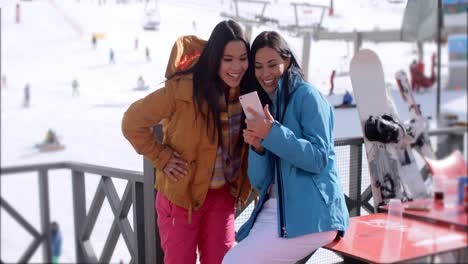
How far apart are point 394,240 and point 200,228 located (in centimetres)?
70

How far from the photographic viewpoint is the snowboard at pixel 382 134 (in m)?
1.77

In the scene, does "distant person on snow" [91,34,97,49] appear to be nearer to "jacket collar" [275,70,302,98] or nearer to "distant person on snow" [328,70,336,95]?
"jacket collar" [275,70,302,98]

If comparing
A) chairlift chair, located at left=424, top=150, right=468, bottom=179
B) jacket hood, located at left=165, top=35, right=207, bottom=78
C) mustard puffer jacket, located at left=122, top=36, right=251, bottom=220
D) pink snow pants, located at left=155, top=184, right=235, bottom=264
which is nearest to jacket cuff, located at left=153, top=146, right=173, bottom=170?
mustard puffer jacket, located at left=122, top=36, right=251, bottom=220

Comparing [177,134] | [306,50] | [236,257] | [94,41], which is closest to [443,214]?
[236,257]

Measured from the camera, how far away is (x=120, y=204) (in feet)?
7.20

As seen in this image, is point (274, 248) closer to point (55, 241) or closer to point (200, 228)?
point (200, 228)

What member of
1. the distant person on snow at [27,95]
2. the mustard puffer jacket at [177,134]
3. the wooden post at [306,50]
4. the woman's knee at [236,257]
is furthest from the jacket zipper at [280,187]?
the wooden post at [306,50]

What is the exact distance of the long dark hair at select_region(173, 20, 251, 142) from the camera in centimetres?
189

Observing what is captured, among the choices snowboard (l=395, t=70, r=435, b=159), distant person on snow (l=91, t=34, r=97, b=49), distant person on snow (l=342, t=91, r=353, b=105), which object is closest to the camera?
snowboard (l=395, t=70, r=435, b=159)

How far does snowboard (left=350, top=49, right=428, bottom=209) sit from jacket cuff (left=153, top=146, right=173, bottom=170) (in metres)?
0.74

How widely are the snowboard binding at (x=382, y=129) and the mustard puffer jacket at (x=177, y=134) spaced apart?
59 centimetres

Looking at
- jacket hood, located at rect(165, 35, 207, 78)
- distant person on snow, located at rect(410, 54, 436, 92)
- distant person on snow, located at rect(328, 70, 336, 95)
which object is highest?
jacket hood, located at rect(165, 35, 207, 78)

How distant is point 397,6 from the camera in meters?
2.38

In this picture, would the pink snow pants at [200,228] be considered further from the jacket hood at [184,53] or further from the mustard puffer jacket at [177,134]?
the jacket hood at [184,53]
